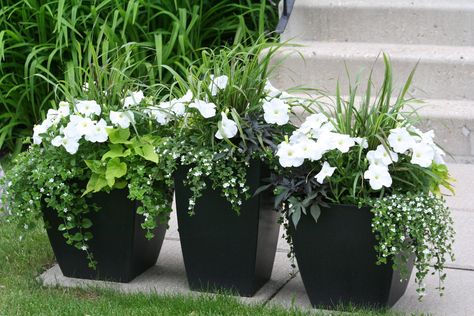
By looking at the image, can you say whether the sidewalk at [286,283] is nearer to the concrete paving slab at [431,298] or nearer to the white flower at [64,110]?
the concrete paving slab at [431,298]

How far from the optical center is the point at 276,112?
3668mm

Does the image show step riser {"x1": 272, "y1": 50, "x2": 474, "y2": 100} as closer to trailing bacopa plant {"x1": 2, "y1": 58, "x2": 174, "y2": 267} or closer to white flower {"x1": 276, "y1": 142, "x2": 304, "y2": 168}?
trailing bacopa plant {"x1": 2, "y1": 58, "x2": 174, "y2": 267}

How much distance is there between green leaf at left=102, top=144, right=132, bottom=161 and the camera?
150 inches

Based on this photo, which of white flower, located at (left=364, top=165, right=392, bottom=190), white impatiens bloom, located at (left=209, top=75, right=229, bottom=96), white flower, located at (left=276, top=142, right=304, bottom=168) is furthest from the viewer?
white impatiens bloom, located at (left=209, top=75, right=229, bottom=96)

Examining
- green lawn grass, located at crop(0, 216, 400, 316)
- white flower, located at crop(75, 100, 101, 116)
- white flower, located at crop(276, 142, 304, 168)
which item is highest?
white flower, located at crop(75, 100, 101, 116)

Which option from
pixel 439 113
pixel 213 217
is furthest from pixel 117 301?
pixel 439 113

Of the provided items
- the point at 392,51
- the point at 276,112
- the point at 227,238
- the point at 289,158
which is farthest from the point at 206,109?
the point at 392,51

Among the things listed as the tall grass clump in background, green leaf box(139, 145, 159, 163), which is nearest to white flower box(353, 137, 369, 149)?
green leaf box(139, 145, 159, 163)

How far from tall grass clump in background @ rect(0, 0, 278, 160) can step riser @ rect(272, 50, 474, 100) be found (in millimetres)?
471

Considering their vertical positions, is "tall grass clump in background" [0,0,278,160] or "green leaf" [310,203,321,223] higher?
"tall grass clump in background" [0,0,278,160]

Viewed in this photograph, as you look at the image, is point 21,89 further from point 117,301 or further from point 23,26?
point 117,301

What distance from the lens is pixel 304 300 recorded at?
12.5 feet

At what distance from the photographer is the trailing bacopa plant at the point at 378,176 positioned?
3.41m

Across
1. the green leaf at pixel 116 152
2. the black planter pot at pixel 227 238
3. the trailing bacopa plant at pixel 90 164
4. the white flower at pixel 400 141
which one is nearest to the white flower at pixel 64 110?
the trailing bacopa plant at pixel 90 164
